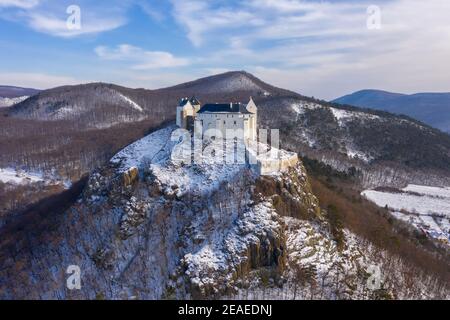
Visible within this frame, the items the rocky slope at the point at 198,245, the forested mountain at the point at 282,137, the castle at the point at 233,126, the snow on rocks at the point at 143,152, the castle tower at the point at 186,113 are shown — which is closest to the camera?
the rocky slope at the point at 198,245

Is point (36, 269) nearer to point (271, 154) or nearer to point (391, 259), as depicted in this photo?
point (271, 154)

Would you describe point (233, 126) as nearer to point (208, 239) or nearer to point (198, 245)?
point (208, 239)

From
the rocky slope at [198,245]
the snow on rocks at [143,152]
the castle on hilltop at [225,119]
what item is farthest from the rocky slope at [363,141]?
the rocky slope at [198,245]

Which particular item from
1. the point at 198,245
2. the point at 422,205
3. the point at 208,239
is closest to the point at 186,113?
the point at 208,239

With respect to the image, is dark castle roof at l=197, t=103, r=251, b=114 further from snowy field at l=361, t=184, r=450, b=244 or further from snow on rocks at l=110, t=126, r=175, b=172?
snowy field at l=361, t=184, r=450, b=244

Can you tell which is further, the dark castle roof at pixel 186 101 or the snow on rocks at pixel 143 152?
the dark castle roof at pixel 186 101

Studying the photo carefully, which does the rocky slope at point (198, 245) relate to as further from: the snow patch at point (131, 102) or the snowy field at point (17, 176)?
the snow patch at point (131, 102)
